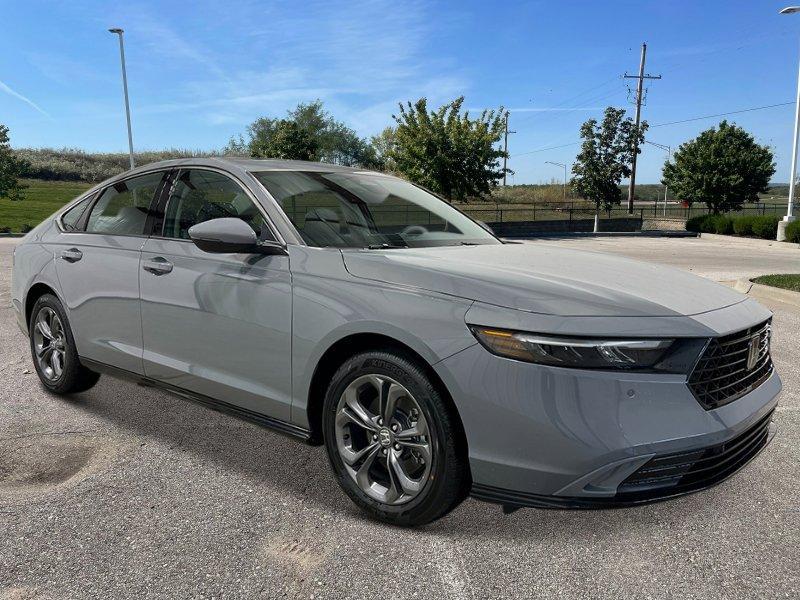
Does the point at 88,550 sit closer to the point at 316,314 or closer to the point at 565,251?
the point at 316,314

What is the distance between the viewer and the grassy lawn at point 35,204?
3327 cm

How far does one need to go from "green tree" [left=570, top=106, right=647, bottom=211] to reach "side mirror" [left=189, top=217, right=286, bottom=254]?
39596 millimetres

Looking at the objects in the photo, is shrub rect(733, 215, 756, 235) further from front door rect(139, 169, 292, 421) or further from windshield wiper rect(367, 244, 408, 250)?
front door rect(139, 169, 292, 421)

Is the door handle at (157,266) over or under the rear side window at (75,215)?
under

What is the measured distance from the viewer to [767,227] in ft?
102

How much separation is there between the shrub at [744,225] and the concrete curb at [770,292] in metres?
24.9

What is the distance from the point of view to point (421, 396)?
8.68 ft

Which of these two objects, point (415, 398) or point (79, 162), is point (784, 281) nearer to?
point (415, 398)

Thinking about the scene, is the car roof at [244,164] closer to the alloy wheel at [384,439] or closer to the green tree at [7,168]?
the alloy wheel at [384,439]

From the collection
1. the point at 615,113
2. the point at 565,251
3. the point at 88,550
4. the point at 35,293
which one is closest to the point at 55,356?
the point at 35,293

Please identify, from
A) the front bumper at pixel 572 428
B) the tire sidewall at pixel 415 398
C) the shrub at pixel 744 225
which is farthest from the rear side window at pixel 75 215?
the shrub at pixel 744 225

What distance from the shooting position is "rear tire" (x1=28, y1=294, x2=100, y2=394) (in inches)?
180

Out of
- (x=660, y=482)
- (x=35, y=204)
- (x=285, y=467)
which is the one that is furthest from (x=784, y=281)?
(x=35, y=204)

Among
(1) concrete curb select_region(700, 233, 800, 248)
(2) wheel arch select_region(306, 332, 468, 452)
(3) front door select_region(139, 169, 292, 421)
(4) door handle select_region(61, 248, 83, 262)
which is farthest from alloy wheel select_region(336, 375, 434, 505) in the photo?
(1) concrete curb select_region(700, 233, 800, 248)
